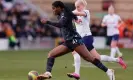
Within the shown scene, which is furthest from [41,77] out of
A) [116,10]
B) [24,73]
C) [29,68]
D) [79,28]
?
[116,10]

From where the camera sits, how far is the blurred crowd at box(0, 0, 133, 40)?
126 ft

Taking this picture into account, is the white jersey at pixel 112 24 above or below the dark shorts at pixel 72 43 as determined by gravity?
above

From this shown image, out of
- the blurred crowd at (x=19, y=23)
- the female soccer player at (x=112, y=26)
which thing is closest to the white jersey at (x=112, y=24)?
the female soccer player at (x=112, y=26)

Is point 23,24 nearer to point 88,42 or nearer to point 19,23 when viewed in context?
point 19,23

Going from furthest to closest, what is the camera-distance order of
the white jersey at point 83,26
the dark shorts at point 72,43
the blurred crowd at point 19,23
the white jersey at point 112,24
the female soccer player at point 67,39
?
the blurred crowd at point 19,23
the white jersey at point 112,24
the white jersey at point 83,26
the dark shorts at point 72,43
the female soccer player at point 67,39

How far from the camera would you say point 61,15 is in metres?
15.5

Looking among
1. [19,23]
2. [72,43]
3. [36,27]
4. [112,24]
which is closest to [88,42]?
[72,43]

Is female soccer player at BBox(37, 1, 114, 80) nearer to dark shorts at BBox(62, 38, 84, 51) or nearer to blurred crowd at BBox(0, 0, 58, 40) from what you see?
dark shorts at BBox(62, 38, 84, 51)

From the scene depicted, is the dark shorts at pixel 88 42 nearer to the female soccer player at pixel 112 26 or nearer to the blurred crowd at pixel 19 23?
the female soccer player at pixel 112 26

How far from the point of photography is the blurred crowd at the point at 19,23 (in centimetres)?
3841

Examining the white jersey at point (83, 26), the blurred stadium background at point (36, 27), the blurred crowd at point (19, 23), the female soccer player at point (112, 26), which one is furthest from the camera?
the blurred crowd at point (19, 23)

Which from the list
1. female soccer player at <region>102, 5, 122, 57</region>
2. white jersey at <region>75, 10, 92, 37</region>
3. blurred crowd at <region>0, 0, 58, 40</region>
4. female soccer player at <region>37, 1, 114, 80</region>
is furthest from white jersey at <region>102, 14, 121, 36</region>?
blurred crowd at <region>0, 0, 58, 40</region>

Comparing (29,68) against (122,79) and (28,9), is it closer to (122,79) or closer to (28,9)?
(122,79)

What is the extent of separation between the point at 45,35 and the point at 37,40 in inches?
51.1
